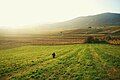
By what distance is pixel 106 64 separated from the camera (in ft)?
101

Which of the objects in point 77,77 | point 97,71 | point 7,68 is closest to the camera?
point 77,77

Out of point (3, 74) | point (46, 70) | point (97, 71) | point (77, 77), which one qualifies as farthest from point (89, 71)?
point (3, 74)

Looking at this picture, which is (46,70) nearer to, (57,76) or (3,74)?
(57,76)

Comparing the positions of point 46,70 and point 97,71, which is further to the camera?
point 46,70

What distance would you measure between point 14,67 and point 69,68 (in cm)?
978

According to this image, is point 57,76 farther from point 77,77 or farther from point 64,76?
point 77,77

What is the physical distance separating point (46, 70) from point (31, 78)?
4247 millimetres

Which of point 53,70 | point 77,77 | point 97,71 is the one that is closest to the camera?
point 77,77

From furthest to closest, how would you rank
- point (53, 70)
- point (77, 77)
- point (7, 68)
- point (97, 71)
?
point (7, 68) → point (53, 70) → point (97, 71) → point (77, 77)

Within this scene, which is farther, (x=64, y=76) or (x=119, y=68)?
(x=119, y=68)

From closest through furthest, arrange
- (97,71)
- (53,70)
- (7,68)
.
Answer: (97,71) → (53,70) → (7,68)

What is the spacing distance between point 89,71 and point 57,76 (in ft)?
16.5

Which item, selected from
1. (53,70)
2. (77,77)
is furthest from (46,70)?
(77,77)

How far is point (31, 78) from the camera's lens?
24.4 m
